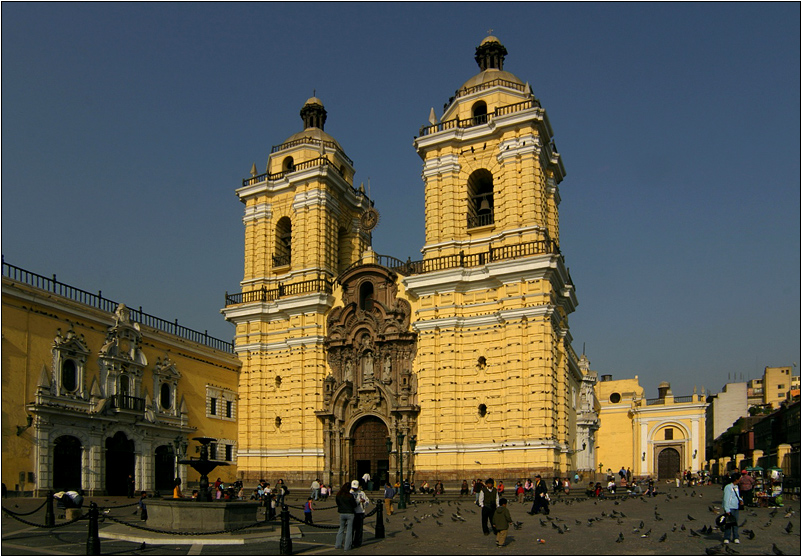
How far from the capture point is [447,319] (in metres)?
36.1

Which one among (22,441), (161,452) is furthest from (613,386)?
(22,441)

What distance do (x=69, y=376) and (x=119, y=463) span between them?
15.9 ft

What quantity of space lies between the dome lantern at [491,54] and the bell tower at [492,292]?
1.12 m

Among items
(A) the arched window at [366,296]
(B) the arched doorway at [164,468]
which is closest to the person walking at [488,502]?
(A) the arched window at [366,296]

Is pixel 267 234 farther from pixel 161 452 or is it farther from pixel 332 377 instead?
pixel 161 452

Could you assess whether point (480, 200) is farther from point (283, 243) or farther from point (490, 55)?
point (283, 243)

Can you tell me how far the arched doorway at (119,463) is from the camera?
33.1m

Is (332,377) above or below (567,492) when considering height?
above

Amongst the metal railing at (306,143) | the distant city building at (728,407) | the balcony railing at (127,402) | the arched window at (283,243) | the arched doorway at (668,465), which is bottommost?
the arched doorway at (668,465)

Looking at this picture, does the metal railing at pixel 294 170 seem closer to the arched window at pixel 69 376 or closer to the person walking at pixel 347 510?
the arched window at pixel 69 376

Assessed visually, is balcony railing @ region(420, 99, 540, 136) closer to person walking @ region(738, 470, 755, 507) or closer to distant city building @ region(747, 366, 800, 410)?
person walking @ region(738, 470, 755, 507)

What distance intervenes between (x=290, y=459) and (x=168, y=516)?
68.8 feet

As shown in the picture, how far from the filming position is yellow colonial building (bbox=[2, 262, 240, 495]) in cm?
2902

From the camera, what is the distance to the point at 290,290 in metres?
41.3
